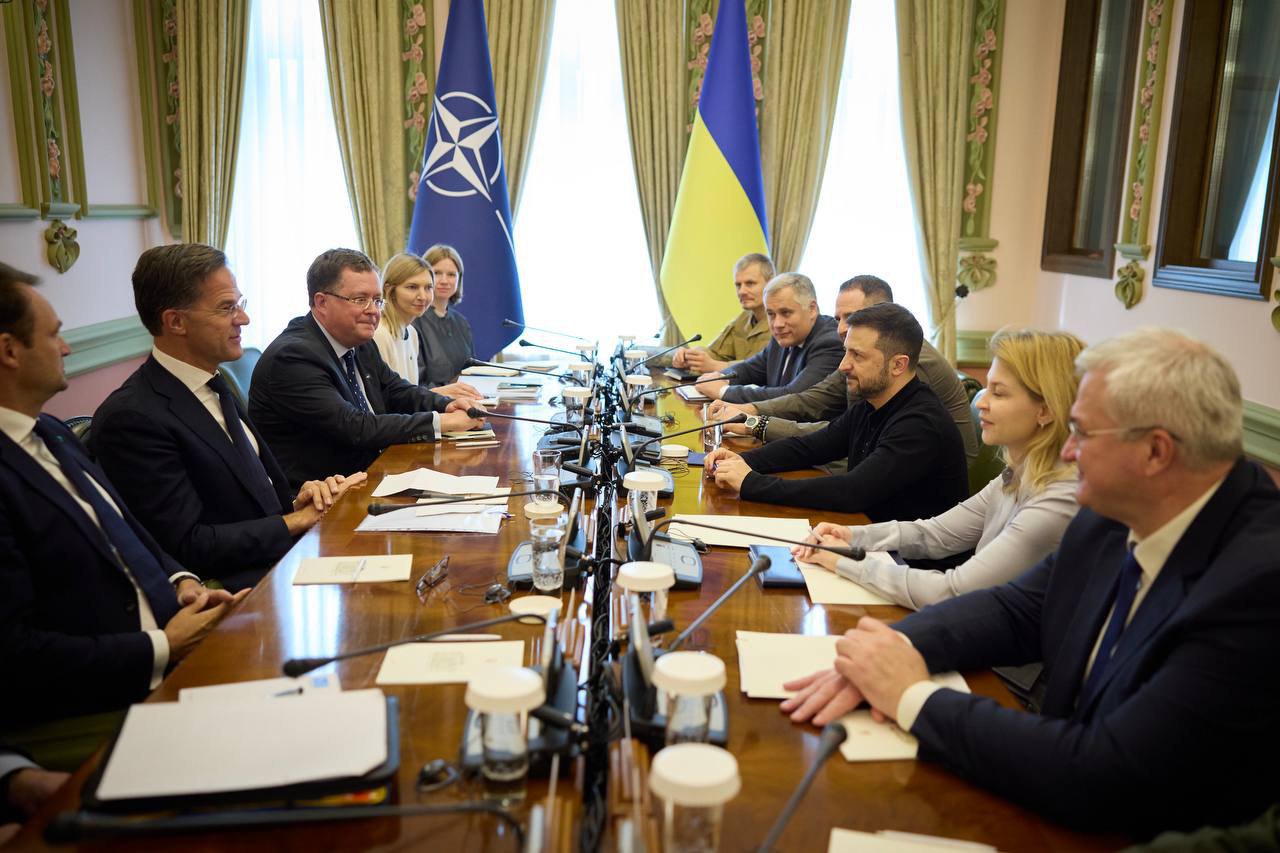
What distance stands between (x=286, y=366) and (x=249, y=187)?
3.05m

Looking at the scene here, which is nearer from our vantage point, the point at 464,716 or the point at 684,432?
the point at 464,716

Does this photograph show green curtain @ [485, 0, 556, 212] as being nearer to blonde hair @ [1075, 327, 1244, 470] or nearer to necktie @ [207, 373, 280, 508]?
necktie @ [207, 373, 280, 508]

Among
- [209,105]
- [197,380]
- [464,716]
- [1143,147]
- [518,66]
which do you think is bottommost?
[464,716]

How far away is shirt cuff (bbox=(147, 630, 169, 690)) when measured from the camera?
65.8 inches

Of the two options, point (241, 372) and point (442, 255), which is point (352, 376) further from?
point (442, 255)

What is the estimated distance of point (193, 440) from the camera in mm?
2213

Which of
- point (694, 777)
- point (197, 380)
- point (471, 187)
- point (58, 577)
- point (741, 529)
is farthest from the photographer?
point (471, 187)

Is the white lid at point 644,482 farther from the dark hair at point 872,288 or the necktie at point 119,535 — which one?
the dark hair at point 872,288

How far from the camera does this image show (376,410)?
3613mm

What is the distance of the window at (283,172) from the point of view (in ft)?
17.7

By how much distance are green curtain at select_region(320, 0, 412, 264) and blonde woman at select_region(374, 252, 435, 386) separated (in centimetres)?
149

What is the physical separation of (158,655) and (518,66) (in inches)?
173

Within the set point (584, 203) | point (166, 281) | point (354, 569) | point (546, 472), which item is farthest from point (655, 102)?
point (354, 569)

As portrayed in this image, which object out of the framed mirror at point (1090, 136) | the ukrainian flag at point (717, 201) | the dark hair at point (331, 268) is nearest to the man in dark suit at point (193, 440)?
the dark hair at point (331, 268)
